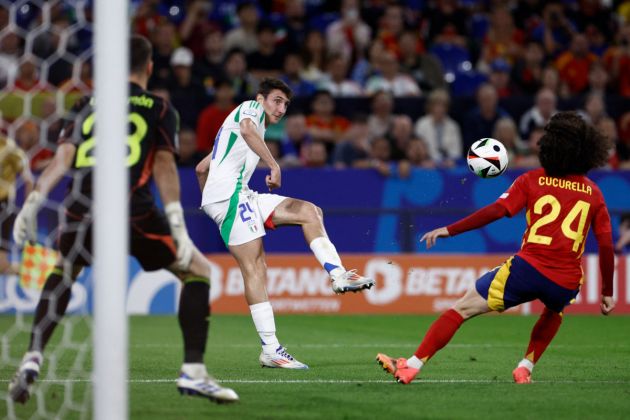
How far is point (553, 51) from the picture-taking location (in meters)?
18.4

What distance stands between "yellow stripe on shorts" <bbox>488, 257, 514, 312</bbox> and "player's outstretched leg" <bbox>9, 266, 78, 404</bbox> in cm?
257

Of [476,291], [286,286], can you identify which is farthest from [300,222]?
[286,286]

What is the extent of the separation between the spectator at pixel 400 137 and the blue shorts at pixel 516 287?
791cm

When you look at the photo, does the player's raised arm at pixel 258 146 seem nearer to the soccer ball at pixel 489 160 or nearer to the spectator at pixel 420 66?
the soccer ball at pixel 489 160

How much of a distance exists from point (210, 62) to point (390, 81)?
2.67m

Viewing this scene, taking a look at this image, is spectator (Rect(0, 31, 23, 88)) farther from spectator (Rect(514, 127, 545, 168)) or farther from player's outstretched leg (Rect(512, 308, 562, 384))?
spectator (Rect(514, 127, 545, 168))

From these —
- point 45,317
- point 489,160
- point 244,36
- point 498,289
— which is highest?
point 244,36

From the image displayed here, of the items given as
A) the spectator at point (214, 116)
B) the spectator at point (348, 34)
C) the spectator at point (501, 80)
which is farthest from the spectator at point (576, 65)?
the spectator at point (214, 116)

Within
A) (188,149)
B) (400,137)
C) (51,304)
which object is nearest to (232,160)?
(51,304)

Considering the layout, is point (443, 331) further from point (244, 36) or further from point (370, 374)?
point (244, 36)

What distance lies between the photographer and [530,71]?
17328 millimetres

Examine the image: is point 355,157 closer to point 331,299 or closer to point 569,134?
point 331,299

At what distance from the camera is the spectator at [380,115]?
15.2 metres

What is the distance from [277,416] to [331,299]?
8151mm
